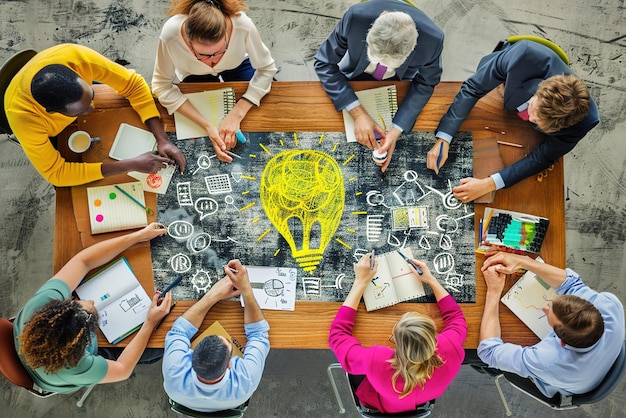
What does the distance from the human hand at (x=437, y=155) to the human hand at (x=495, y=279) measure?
1.79ft

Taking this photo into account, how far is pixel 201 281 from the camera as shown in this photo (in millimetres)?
2369

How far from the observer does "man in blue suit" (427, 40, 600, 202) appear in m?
2.11

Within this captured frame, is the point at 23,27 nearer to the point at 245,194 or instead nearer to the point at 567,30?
the point at 245,194

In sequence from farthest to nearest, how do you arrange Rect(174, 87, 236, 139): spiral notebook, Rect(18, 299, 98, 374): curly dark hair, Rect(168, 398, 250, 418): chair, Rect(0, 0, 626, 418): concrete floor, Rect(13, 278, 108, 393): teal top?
Rect(0, 0, 626, 418): concrete floor, Rect(174, 87, 236, 139): spiral notebook, Rect(168, 398, 250, 418): chair, Rect(13, 278, 108, 393): teal top, Rect(18, 299, 98, 374): curly dark hair

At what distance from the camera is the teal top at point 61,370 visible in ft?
6.97

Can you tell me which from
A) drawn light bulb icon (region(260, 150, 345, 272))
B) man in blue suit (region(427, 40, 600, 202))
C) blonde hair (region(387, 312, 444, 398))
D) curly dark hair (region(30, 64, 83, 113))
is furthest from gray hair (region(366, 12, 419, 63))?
curly dark hair (region(30, 64, 83, 113))

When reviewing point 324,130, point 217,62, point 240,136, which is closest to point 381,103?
point 324,130

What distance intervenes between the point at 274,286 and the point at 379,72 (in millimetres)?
1216

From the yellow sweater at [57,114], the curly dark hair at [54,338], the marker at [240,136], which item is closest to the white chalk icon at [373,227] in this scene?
the marker at [240,136]

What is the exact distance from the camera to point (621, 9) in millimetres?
3457

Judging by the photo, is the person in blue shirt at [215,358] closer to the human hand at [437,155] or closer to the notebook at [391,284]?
the notebook at [391,284]

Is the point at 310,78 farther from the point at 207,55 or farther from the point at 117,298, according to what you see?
the point at 117,298

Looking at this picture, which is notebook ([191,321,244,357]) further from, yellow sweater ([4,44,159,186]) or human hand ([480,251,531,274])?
human hand ([480,251,531,274])

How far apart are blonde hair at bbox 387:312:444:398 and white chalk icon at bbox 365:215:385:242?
44 centimetres
